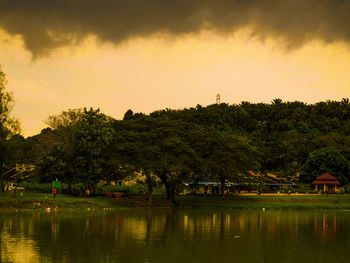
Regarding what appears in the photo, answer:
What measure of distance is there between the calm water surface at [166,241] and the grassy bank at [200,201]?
1298 cm

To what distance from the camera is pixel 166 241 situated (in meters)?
30.4

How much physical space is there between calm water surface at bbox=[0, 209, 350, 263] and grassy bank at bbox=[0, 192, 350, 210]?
12976 mm

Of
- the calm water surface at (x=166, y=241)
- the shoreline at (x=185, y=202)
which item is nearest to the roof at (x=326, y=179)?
the shoreline at (x=185, y=202)

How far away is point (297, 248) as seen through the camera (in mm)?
28484

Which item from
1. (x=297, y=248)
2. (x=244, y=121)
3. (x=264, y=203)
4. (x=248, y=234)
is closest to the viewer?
(x=297, y=248)

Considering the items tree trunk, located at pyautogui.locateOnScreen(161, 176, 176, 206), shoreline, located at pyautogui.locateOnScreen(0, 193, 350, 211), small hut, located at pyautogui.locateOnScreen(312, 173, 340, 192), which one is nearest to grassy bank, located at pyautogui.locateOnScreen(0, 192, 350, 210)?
shoreline, located at pyautogui.locateOnScreen(0, 193, 350, 211)

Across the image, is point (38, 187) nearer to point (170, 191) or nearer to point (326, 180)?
point (170, 191)

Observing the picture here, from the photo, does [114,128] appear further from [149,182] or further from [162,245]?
[162,245]

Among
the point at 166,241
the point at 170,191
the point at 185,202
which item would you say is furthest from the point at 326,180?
the point at 166,241

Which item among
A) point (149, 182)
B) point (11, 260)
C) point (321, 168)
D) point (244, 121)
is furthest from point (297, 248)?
point (244, 121)

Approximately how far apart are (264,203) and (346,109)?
260ft

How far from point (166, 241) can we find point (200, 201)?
143 ft

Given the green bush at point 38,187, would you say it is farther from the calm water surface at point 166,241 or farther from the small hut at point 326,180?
the small hut at point 326,180

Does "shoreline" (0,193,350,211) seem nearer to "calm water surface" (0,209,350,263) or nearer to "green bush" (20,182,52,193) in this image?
"green bush" (20,182,52,193)
